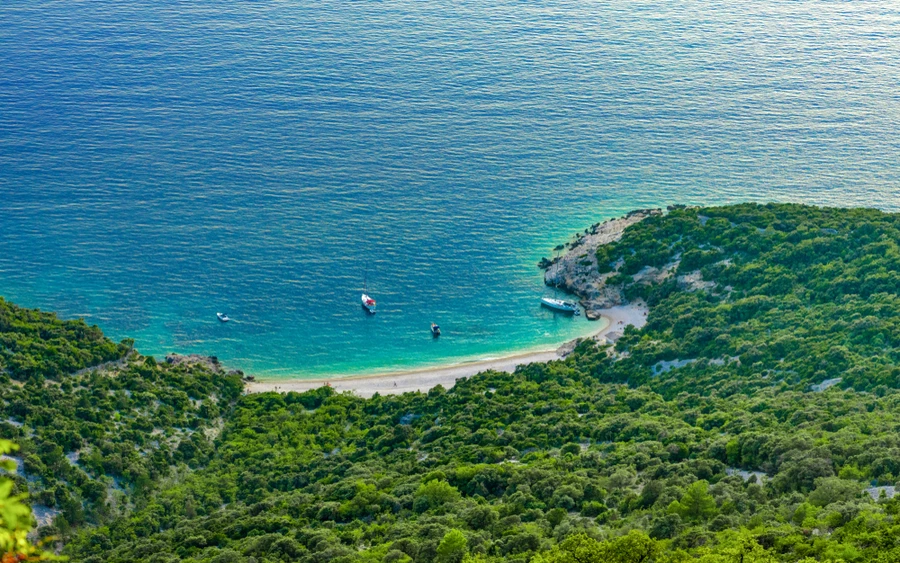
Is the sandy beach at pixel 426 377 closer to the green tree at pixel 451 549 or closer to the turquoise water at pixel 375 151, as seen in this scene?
the turquoise water at pixel 375 151

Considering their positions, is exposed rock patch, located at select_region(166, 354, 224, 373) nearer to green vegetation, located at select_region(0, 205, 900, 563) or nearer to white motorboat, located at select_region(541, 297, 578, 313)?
green vegetation, located at select_region(0, 205, 900, 563)

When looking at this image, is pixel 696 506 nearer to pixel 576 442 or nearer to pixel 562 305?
pixel 576 442

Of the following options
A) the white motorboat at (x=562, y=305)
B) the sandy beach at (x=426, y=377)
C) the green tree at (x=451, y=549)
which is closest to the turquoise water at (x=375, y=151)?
the white motorboat at (x=562, y=305)

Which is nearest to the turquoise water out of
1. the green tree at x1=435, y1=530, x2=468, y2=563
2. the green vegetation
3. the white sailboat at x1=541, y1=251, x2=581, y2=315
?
the white sailboat at x1=541, y1=251, x2=581, y2=315

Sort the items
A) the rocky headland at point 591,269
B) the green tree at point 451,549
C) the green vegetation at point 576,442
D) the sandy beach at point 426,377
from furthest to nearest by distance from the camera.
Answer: the rocky headland at point 591,269, the sandy beach at point 426,377, the green vegetation at point 576,442, the green tree at point 451,549

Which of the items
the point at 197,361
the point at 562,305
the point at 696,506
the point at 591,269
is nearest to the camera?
the point at 696,506

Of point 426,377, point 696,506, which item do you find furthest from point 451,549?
point 426,377
